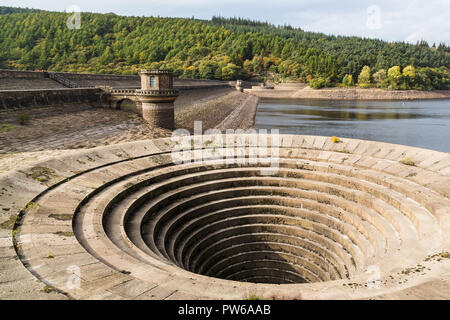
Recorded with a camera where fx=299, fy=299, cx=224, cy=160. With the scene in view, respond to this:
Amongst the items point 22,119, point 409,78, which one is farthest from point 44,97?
point 409,78

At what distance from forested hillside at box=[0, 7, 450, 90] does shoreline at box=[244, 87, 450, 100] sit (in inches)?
152

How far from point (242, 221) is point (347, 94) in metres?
124

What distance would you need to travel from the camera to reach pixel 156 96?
39.4m

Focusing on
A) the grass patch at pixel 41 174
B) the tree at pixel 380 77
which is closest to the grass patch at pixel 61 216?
the grass patch at pixel 41 174

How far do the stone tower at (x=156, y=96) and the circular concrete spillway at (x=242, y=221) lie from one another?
22211 mm

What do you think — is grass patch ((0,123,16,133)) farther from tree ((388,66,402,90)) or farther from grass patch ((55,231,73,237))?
tree ((388,66,402,90))

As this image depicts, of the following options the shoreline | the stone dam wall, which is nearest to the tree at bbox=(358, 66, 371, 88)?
the shoreline

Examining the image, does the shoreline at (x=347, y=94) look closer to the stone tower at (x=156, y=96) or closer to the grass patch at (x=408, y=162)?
the stone tower at (x=156, y=96)

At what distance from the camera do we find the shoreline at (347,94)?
121 metres

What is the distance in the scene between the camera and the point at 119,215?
464 inches

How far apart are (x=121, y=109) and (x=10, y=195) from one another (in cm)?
3542

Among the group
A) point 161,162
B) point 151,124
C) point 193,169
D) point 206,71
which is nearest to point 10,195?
point 161,162
